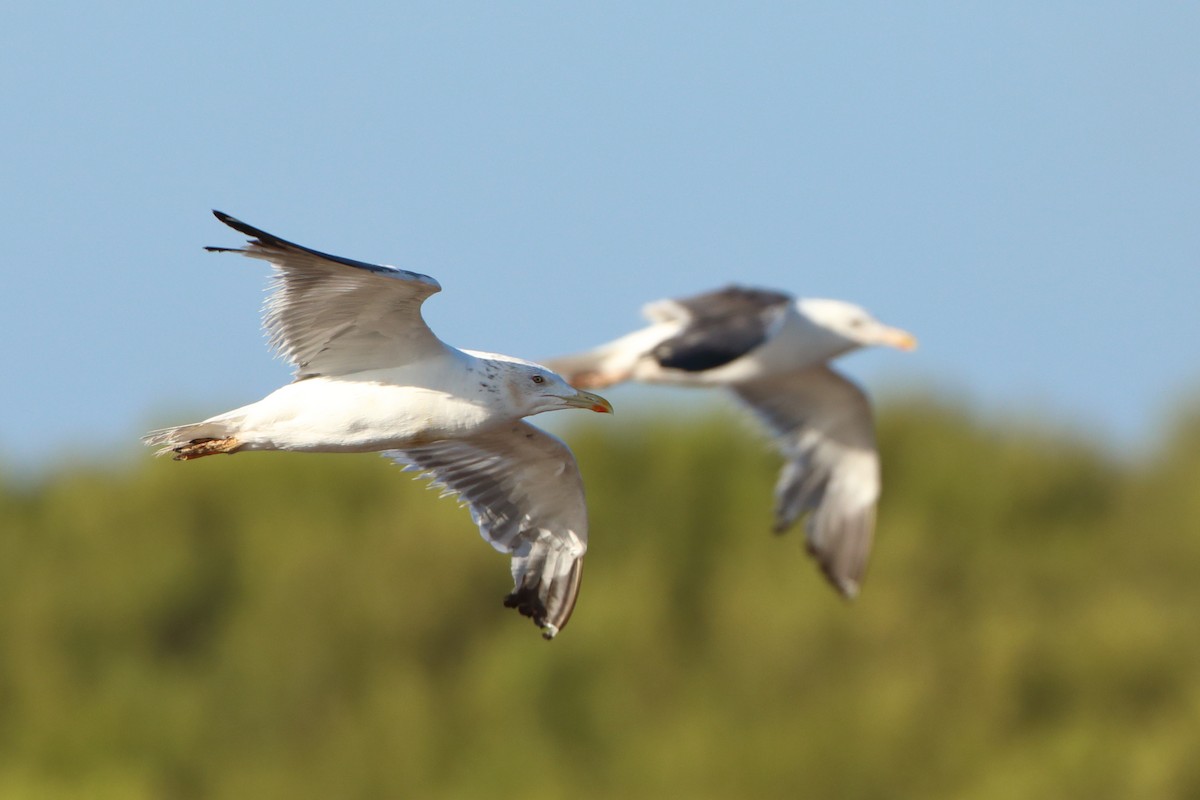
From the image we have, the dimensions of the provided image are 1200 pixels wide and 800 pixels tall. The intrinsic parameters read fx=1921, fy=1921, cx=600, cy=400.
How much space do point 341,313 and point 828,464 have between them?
5252 mm

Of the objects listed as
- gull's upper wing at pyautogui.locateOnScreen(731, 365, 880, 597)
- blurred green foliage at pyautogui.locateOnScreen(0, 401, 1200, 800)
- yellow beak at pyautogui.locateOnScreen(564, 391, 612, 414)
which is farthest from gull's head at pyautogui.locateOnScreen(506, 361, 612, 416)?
blurred green foliage at pyautogui.locateOnScreen(0, 401, 1200, 800)

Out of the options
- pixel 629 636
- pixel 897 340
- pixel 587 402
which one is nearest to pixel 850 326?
pixel 897 340

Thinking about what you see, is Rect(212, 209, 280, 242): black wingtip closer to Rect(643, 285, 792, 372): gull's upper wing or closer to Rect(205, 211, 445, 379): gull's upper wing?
Rect(205, 211, 445, 379): gull's upper wing

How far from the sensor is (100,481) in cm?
3250

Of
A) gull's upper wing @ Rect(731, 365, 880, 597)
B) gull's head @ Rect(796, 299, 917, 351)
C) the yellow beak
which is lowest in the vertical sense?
gull's upper wing @ Rect(731, 365, 880, 597)

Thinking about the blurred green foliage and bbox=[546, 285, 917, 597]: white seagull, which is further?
the blurred green foliage

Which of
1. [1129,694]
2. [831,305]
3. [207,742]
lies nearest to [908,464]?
[1129,694]

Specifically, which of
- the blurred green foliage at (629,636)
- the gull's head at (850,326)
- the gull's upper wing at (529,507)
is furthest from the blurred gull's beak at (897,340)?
the blurred green foliage at (629,636)

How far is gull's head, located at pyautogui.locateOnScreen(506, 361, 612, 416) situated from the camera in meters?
7.50

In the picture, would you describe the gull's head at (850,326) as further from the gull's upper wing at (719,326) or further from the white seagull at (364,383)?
the white seagull at (364,383)

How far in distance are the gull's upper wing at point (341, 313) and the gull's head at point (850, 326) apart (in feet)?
14.2

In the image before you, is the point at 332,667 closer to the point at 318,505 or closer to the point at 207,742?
the point at 207,742

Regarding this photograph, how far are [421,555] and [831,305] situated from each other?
16.1 m

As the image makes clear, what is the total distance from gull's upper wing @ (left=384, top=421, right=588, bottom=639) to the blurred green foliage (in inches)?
530
